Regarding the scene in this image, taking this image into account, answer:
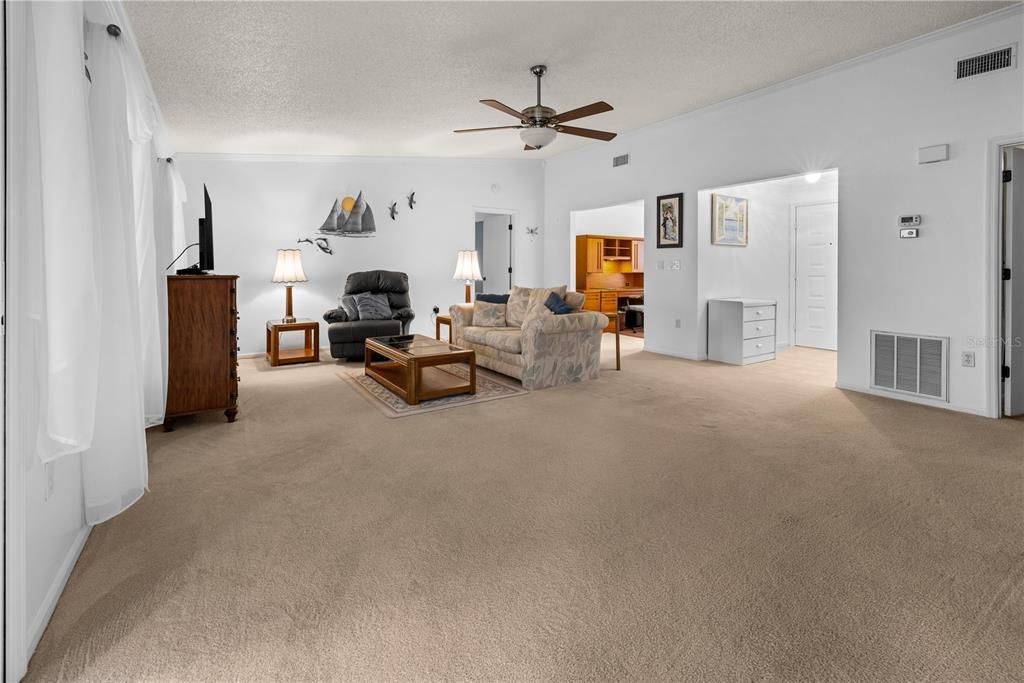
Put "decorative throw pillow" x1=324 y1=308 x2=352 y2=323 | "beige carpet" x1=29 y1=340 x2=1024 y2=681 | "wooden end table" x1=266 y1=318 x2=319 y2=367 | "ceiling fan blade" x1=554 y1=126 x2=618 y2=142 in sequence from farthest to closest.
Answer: "decorative throw pillow" x1=324 y1=308 x2=352 y2=323
"wooden end table" x1=266 y1=318 x2=319 y2=367
"ceiling fan blade" x1=554 y1=126 x2=618 y2=142
"beige carpet" x1=29 y1=340 x2=1024 y2=681

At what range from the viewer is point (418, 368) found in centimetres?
415

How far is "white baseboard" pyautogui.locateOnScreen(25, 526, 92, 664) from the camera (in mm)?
1472

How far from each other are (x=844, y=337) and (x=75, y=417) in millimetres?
5164

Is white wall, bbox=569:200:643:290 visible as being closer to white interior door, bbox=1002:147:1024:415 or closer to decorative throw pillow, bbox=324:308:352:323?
decorative throw pillow, bbox=324:308:352:323

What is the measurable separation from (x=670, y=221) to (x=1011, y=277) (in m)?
3.17

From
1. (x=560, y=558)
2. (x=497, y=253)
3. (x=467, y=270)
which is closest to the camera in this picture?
(x=560, y=558)

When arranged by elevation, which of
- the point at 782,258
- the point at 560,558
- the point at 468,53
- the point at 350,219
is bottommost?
the point at 560,558

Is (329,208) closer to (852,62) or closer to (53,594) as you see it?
(852,62)

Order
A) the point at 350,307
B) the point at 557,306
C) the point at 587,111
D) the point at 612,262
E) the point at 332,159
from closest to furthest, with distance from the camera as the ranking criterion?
the point at 587,111
the point at 557,306
the point at 350,307
the point at 332,159
the point at 612,262

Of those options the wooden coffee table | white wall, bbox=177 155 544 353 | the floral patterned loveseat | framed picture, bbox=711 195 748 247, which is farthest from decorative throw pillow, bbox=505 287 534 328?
white wall, bbox=177 155 544 353

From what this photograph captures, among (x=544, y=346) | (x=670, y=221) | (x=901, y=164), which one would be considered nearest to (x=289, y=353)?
(x=544, y=346)

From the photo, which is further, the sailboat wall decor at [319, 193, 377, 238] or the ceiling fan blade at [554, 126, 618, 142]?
the sailboat wall decor at [319, 193, 377, 238]

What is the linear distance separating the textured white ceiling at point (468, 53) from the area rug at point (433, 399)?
8.45ft

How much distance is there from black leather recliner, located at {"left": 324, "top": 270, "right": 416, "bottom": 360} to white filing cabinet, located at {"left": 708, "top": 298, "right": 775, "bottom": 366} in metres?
3.57
